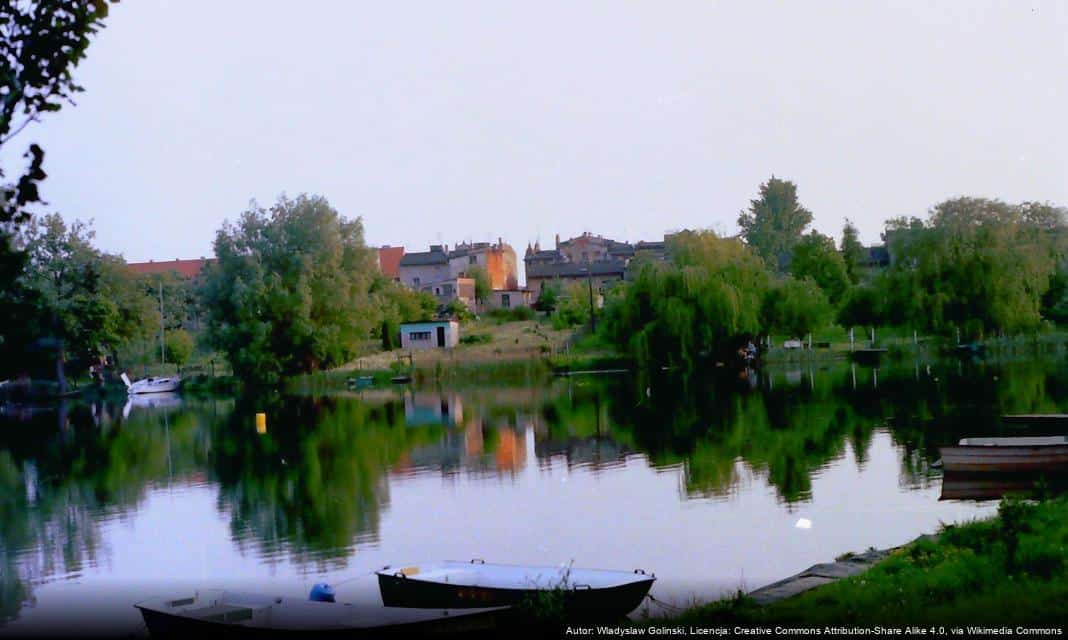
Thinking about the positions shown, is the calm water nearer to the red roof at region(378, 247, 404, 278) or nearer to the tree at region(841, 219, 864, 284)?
the tree at region(841, 219, 864, 284)

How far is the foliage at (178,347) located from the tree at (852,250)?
37.4 meters

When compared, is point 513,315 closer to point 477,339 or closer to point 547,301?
point 547,301

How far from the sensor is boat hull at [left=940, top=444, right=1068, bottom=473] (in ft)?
53.4

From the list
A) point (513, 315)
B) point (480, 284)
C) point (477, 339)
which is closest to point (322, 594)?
point (477, 339)

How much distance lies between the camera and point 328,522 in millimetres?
16375

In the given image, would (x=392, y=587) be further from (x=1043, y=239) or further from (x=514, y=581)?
(x=1043, y=239)

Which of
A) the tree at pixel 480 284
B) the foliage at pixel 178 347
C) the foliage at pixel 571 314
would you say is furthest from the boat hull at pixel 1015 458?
the tree at pixel 480 284

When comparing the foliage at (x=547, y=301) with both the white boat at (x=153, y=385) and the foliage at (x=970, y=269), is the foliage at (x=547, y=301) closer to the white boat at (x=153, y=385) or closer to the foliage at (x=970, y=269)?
the white boat at (x=153, y=385)

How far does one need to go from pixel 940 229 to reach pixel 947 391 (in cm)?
1859

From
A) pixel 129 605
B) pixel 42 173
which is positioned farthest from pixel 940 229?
pixel 42 173

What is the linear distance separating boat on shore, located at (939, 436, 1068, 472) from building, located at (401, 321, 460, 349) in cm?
4472

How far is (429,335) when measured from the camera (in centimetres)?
6116

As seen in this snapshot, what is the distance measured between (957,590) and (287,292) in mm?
46529

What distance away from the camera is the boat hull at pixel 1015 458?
53.4 ft
